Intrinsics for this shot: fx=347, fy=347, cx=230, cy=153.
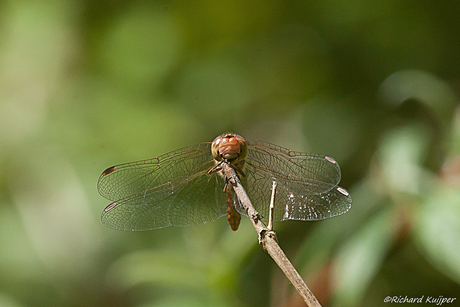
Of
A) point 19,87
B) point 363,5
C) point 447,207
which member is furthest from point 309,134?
point 19,87

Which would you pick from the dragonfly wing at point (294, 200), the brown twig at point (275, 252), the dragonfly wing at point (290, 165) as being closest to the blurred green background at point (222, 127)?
the dragonfly wing at point (294, 200)

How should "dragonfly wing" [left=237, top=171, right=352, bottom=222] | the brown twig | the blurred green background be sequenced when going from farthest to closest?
the blurred green background
"dragonfly wing" [left=237, top=171, right=352, bottom=222]
the brown twig

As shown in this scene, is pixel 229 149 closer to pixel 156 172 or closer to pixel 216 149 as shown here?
pixel 216 149

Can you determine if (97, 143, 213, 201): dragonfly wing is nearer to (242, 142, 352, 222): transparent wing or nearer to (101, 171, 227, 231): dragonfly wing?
(101, 171, 227, 231): dragonfly wing

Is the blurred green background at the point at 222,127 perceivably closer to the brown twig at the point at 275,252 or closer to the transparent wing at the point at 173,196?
the transparent wing at the point at 173,196

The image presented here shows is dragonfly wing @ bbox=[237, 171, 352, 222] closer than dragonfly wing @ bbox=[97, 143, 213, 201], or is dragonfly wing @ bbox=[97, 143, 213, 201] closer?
dragonfly wing @ bbox=[237, 171, 352, 222]

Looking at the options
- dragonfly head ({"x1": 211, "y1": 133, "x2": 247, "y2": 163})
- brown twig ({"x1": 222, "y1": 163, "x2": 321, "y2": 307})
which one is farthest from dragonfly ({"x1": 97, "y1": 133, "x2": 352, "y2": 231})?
brown twig ({"x1": 222, "y1": 163, "x2": 321, "y2": 307})
